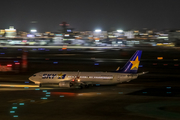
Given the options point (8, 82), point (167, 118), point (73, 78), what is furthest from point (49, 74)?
point (167, 118)

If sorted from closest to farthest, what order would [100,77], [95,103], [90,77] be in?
[95,103], [100,77], [90,77]

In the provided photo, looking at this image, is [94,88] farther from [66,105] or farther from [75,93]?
[66,105]

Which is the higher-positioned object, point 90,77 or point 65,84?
point 90,77

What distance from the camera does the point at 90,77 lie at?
4491cm

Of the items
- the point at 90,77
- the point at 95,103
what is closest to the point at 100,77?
the point at 90,77

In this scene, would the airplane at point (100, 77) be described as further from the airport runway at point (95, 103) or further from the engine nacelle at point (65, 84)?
the airport runway at point (95, 103)

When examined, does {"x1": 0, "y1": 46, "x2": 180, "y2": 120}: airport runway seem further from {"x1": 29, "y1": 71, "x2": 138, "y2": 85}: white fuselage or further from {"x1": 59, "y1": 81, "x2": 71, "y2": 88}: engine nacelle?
{"x1": 29, "y1": 71, "x2": 138, "y2": 85}: white fuselage

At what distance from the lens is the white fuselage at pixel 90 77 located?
4375 cm

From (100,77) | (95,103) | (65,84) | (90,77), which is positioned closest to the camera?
(95,103)

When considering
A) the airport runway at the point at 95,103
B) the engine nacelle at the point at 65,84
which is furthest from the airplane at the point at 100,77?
the airport runway at the point at 95,103

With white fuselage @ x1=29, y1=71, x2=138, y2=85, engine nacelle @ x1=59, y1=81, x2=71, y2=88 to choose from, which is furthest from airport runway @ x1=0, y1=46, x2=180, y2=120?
white fuselage @ x1=29, y1=71, x2=138, y2=85

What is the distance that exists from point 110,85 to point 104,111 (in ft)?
56.2

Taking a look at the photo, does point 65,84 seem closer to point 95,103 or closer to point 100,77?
point 100,77

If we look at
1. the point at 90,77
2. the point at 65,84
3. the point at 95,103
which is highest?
the point at 90,77
